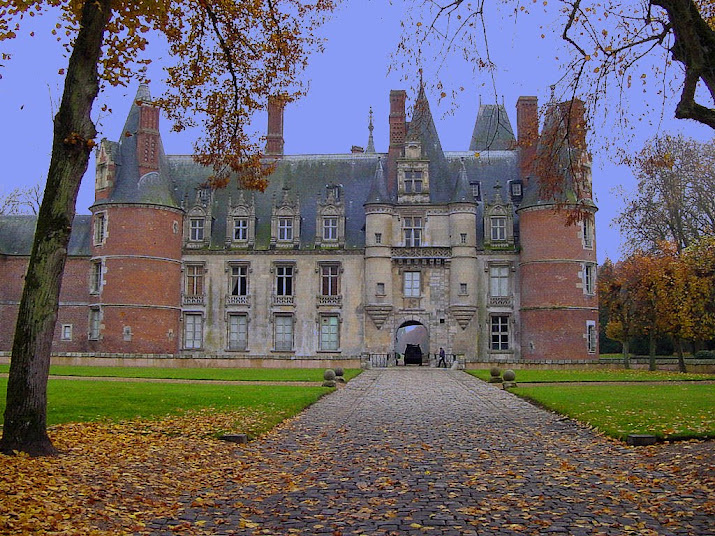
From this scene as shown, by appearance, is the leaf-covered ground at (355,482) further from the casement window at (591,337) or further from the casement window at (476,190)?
the casement window at (476,190)

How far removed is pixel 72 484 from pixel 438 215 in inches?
1295

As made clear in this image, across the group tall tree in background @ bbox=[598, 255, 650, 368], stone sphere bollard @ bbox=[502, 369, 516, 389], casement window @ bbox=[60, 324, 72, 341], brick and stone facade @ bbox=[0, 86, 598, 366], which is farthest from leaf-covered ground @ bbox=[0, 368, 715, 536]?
casement window @ bbox=[60, 324, 72, 341]

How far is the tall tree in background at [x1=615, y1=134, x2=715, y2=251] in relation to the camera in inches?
1623

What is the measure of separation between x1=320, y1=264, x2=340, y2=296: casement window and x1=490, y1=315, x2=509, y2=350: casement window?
7.92m

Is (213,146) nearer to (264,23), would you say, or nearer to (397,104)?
(264,23)

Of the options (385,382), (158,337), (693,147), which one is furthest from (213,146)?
(693,147)

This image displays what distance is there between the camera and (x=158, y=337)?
38.0 meters

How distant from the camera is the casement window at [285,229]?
40.8m

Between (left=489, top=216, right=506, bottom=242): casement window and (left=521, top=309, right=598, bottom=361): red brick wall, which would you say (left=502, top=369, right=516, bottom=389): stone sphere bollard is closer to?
(left=521, top=309, right=598, bottom=361): red brick wall

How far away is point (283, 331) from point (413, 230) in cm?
829

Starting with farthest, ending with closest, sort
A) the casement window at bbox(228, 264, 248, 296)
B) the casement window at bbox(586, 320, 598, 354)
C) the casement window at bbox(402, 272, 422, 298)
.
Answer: the casement window at bbox(228, 264, 248, 296), the casement window at bbox(402, 272, 422, 298), the casement window at bbox(586, 320, 598, 354)

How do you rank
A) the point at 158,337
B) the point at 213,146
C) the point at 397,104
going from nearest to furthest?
the point at 213,146 → the point at 158,337 → the point at 397,104

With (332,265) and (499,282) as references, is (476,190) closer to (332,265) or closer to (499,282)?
(499,282)

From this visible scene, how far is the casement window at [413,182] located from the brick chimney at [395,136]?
0.68m
